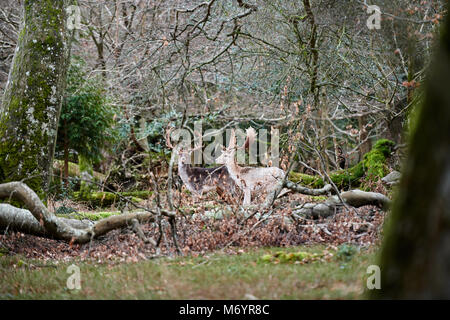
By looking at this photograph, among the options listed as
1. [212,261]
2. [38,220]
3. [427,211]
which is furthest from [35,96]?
[427,211]

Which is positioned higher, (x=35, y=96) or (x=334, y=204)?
(x=35, y=96)

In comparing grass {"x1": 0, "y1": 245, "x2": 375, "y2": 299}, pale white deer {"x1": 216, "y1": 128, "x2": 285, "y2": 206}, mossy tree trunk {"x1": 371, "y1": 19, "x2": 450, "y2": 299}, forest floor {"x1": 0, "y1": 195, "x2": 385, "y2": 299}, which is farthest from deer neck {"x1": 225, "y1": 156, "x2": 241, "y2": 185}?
mossy tree trunk {"x1": 371, "y1": 19, "x2": 450, "y2": 299}

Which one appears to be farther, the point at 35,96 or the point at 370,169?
the point at 370,169

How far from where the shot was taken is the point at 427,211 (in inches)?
59.8

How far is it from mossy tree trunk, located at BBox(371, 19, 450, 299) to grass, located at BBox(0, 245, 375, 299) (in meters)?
1.61

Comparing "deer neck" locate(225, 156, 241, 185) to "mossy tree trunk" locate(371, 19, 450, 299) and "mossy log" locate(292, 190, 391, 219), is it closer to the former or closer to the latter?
"mossy log" locate(292, 190, 391, 219)

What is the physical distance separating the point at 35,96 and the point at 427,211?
7.07 metres

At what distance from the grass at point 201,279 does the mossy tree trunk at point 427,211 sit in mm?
1606

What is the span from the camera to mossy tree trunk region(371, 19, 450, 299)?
147 cm

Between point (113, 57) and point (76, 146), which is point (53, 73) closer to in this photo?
point (76, 146)

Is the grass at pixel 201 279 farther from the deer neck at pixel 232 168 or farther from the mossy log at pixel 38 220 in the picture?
the deer neck at pixel 232 168

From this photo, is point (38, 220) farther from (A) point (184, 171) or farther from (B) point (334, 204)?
(A) point (184, 171)

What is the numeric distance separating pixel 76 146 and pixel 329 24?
350 inches
